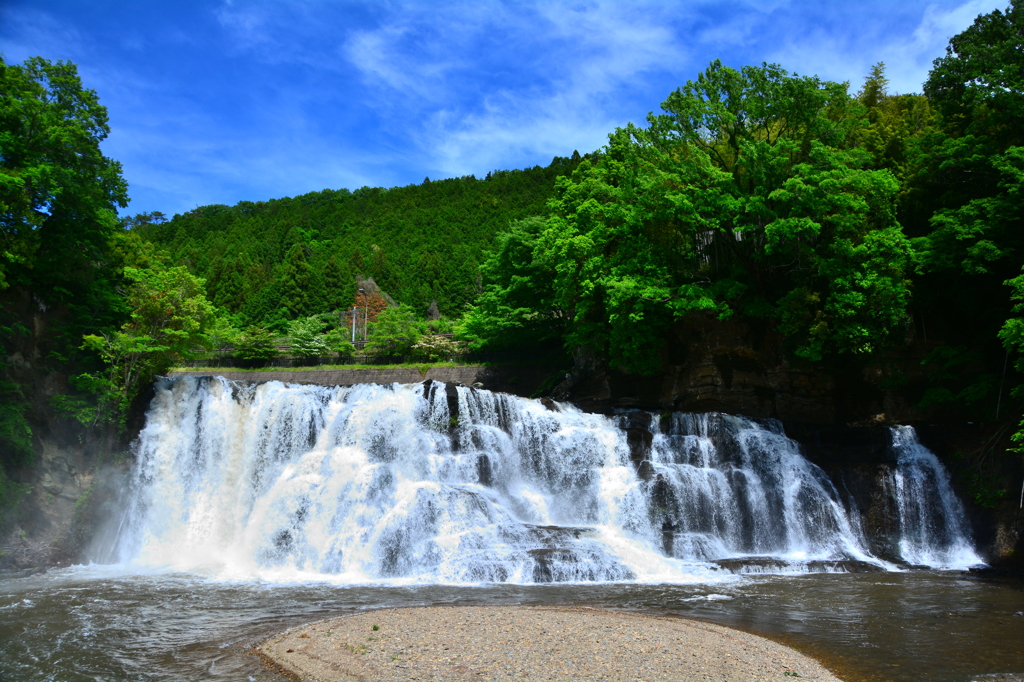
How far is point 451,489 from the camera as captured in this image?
17547mm

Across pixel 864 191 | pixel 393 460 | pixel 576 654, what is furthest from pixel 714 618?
pixel 864 191

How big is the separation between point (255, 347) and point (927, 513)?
34.5m

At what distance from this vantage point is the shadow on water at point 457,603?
836 cm

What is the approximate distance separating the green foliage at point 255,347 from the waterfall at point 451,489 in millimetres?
18732

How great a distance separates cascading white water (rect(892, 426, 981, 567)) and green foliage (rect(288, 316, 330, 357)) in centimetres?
3071

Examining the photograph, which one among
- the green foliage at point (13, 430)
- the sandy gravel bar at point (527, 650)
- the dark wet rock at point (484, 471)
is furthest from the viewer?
the dark wet rock at point (484, 471)

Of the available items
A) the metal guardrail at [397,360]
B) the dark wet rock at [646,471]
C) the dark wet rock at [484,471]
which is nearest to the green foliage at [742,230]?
the dark wet rock at [646,471]

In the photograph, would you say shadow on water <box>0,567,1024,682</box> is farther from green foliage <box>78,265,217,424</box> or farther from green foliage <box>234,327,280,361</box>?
green foliage <box>234,327,280,361</box>

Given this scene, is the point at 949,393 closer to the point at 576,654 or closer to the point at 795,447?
the point at 795,447

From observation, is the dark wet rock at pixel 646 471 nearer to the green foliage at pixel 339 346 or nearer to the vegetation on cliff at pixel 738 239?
the vegetation on cliff at pixel 738 239

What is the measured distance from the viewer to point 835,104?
2291cm

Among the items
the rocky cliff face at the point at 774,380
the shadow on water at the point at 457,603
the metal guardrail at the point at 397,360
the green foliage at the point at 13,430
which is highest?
the metal guardrail at the point at 397,360

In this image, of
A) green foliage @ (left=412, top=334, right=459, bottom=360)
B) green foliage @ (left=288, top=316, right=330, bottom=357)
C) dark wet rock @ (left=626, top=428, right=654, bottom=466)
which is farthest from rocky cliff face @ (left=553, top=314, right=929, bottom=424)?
green foliage @ (left=288, top=316, right=330, bottom=357)

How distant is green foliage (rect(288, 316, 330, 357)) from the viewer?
3954cm
